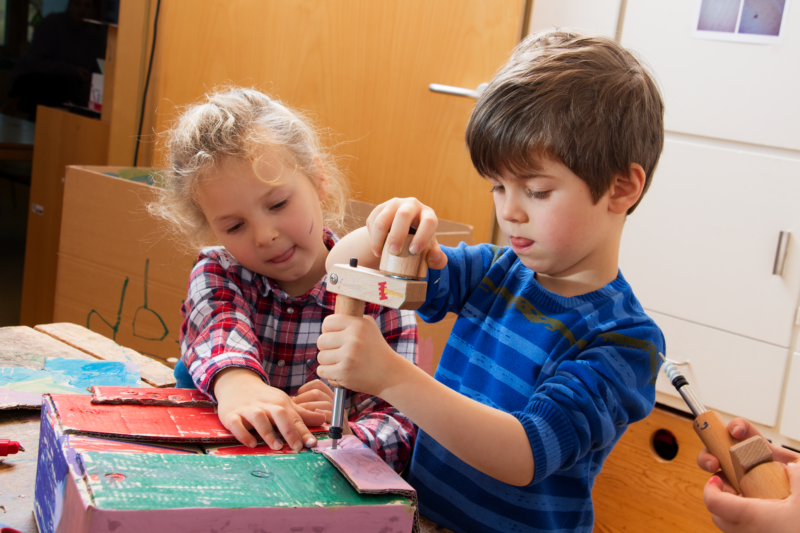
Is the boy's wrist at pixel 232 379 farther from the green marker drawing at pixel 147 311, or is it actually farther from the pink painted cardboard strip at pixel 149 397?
the green marker drawing at pixel 147 311

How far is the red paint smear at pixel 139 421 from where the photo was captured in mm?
551

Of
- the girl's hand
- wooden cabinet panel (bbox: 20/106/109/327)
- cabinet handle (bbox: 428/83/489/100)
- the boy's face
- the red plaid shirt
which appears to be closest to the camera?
the girl's hand

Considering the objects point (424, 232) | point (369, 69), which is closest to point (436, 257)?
point (424, 232)

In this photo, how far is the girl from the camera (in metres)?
0.82

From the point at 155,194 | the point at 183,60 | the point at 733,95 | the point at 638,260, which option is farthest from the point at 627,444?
the point at 183,60

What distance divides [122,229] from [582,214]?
1.28 metres

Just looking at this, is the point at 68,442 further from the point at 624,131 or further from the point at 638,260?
the point at 638,260

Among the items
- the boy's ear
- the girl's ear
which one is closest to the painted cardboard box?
the boy's ear

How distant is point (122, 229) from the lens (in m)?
1.62

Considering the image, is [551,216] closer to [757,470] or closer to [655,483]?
[757,470]

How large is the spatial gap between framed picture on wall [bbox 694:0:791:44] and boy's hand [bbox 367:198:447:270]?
1384 millimetres

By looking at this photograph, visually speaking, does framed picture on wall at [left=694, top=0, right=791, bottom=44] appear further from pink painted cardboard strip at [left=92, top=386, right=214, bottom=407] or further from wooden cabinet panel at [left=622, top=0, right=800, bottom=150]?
pink painted cardboard strip at [left=92, top=386, right=214, bottom=407]

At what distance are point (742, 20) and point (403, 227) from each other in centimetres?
147

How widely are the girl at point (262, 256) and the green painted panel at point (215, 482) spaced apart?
0.75 feet
